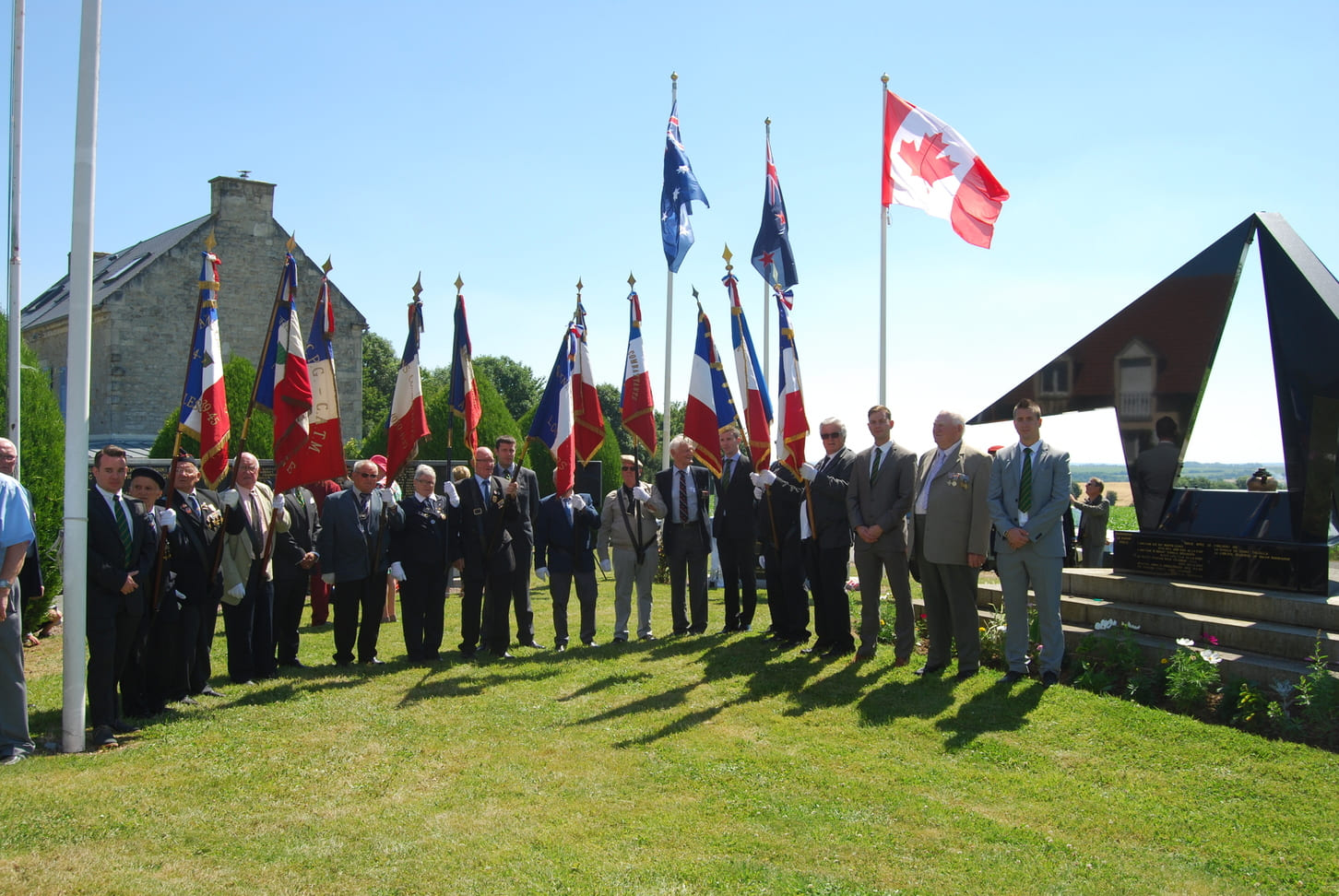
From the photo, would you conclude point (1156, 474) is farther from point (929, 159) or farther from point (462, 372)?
point (462, 372)

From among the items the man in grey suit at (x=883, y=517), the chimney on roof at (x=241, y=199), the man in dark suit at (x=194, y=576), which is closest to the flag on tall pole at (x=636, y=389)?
the man in grey suit at (x=883, y=517)

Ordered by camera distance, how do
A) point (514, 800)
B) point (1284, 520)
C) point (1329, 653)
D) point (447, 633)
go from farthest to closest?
point (447, 633) < point (1284, 520) < point (1329, 653) < point (514, 800)

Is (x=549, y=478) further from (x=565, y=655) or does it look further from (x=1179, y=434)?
(x=1179, y=434)

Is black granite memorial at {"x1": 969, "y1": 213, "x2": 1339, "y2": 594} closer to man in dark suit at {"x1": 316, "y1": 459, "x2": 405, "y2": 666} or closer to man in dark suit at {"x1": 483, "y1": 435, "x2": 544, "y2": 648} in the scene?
man in dark suit at {"x1": 483, "y1": 435, "x2": 544, "y2": 648}

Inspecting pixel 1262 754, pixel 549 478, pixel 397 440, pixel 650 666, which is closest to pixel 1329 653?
pixel 1262 754

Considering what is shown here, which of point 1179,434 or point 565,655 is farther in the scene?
point 565,655

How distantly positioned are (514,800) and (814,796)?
1661 millimetres

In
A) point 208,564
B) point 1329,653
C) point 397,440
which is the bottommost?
point 1329,653

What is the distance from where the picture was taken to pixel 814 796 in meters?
5.27

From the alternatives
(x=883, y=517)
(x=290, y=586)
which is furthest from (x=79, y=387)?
(x=883, y=517)

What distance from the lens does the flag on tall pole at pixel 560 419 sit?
33.3 ft

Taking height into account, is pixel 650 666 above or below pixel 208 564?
below

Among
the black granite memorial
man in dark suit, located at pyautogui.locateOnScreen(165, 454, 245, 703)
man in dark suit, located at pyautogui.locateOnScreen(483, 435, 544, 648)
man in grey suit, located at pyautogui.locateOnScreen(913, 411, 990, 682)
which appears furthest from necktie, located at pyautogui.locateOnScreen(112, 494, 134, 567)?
the black granite memorial

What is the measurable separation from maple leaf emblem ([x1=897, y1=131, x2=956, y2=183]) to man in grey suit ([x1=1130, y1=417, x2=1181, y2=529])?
5040 mm
